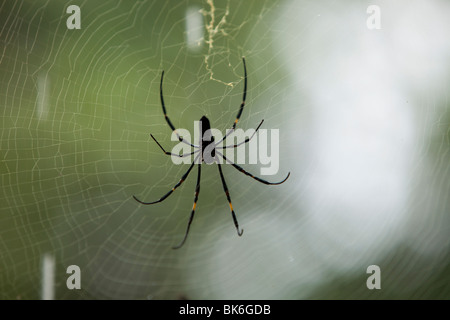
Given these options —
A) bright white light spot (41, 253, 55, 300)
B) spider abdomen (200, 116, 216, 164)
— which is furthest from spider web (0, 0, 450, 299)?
spider abdomen (200, 116, 216, 164)

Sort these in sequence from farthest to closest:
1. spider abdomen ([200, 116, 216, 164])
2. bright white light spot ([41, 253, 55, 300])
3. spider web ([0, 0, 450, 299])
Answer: bright white light spot ([41, 253, 55, 300]) → spider web ([0, 0, 450, 299]) → spider abdomen ([200, 116, 216, 164])

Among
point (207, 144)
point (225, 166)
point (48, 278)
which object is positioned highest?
point (207, 144)

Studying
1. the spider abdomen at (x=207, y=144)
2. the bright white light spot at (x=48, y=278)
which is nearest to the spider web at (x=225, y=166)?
the bright white light spot at (x=48, y=278)

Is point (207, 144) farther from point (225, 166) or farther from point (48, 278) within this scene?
point (48, 278)

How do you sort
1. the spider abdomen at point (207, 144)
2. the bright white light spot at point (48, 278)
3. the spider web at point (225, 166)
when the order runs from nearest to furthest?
the spider abdomen at point (207, 144) → the spider web at point (225, 166) → the bright white light spot at point (48, 278)

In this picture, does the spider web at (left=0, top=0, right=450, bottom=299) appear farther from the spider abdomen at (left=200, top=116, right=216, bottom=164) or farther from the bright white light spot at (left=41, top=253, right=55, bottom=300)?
the spider abdomen at (left=200, top=116, right=216, bottom=164)

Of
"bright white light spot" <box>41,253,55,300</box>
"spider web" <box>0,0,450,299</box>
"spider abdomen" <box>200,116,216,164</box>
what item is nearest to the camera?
"spider abdomen" <box>200,116,216,164</box>

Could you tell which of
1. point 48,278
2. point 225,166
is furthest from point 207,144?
point 48,278

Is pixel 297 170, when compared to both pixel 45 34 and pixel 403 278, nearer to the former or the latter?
pixel 403 278

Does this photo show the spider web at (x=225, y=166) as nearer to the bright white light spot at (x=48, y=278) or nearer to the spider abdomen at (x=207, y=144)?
the bright white light spot at (x=48, y=278)
